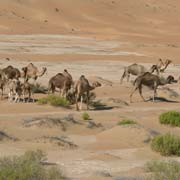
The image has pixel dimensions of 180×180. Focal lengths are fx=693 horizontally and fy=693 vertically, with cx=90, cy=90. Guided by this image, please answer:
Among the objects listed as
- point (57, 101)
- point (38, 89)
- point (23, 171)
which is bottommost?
point (23, 171)

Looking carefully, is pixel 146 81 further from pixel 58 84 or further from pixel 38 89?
pixel 38 89

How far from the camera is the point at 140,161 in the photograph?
16.5 meters

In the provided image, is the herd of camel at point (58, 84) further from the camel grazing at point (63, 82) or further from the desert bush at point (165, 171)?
the desert bush at point (165, 171)

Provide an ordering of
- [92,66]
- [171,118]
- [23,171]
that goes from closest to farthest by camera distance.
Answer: [23,171] → [171,118] → [92,66]

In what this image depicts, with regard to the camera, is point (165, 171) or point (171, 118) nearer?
point (165, 171)

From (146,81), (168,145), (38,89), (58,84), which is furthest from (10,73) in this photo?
(168,145)

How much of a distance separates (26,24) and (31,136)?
68343 millimetres

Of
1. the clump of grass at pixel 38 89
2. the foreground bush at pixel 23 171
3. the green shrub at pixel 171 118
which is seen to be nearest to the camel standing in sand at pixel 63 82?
the clump of grass at pixel 38 89

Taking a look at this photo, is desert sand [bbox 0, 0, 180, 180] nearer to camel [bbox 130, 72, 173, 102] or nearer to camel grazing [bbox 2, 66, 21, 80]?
camel [bbox 130, 72, 173, 102]

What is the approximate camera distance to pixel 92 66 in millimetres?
45781

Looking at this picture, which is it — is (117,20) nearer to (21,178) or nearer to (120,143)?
(120,143)

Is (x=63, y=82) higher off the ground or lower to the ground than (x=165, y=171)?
higher

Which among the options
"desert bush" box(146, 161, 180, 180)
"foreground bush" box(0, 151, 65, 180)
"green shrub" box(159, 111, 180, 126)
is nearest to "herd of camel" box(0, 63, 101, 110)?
"green shrub" box(159, 111, 180, 126)

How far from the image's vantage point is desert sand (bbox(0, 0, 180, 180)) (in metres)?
17.4
